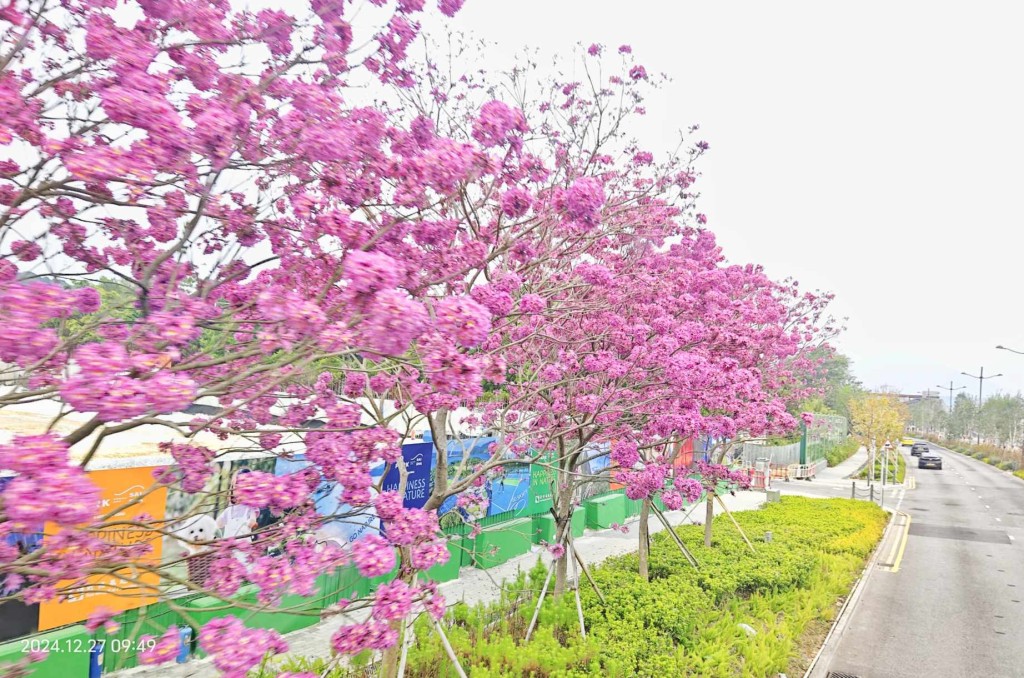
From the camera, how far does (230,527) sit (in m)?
8.52

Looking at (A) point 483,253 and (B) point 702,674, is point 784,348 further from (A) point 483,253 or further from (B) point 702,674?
(A) point 483,253

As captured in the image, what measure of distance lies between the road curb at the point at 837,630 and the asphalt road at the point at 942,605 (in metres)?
0.07

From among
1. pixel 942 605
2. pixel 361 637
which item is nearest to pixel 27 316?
pixel 361 637

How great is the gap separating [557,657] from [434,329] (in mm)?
5556

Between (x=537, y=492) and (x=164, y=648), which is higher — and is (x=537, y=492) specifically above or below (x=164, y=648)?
below

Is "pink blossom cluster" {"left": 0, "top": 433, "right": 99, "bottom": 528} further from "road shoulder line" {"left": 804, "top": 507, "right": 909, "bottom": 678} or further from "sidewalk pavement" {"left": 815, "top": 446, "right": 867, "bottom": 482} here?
Answer: "sidewalk pavement" {"left": 815, "top": 446, "right": 867, "bottom": 482}

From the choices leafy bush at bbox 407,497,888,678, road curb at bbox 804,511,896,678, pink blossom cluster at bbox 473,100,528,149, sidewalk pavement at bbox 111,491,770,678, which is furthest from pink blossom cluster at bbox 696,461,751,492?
pink blossom cluster at bbox 473,100,528,149

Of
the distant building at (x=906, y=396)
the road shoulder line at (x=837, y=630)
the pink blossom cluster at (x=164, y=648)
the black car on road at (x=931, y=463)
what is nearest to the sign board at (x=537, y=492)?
the road shoulder line at (x=837, y=630)

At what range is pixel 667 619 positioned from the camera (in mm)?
8086

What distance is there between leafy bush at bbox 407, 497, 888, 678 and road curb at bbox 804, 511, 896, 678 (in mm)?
198

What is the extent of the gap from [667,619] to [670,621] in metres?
0.05

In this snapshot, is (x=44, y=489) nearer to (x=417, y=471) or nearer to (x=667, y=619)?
(x=667, y=619)

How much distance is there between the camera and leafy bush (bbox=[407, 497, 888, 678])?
694 centimetres
